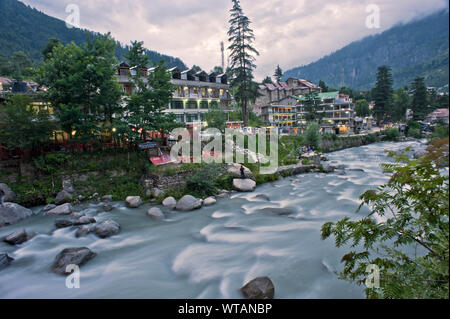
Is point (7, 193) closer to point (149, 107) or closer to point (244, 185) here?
point (149, 107)

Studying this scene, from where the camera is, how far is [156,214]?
12344 mm

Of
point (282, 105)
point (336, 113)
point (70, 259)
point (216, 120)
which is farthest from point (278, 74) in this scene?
point (70, 259)

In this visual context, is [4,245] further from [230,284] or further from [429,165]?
[429,165]

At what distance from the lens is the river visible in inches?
272

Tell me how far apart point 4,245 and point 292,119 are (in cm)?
5397

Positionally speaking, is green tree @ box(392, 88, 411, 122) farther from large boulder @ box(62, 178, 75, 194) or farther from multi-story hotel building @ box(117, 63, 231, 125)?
large boulder @ box(62, 178, 75, 194)

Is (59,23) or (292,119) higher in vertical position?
(59,23)

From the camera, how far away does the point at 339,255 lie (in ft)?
26.2

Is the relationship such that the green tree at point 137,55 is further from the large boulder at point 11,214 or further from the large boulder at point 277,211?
the large boulder at point 277,211

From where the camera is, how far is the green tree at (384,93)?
45.1m

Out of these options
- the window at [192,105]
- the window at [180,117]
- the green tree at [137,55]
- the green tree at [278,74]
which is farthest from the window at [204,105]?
the green tree at [278,74]

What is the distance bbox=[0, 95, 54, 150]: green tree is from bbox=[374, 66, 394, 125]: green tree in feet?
178
